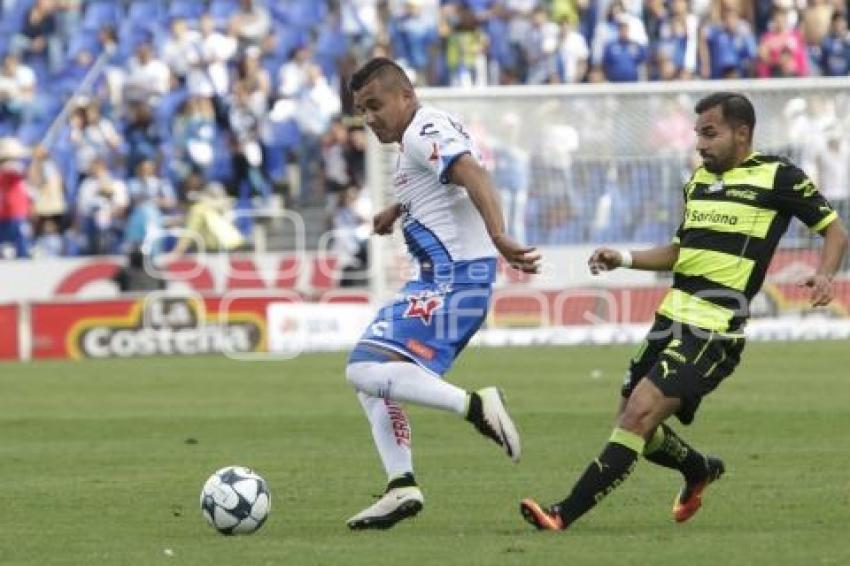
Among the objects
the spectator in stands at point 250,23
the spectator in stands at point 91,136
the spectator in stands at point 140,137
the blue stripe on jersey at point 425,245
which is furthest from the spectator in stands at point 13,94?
the blue stripe on jersey at point 425,245

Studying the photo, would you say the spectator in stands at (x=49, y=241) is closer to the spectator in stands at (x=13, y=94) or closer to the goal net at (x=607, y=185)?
the spectator in stands at (x=13, y=94)

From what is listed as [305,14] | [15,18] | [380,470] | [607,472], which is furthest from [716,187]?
[15,18]

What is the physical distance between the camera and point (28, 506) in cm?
1151

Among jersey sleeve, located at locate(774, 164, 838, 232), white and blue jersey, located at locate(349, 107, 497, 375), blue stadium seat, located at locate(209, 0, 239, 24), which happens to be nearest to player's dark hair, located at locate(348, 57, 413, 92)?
white and blue jersey, located at locate(349, 107, 497, 375)

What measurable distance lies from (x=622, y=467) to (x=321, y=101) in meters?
20.7

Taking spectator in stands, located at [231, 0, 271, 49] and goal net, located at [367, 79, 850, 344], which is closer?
goal net, located at [367, 79, 850, 344]

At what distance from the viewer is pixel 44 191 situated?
95.8 ft

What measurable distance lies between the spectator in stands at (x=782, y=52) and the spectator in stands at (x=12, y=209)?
10420mm

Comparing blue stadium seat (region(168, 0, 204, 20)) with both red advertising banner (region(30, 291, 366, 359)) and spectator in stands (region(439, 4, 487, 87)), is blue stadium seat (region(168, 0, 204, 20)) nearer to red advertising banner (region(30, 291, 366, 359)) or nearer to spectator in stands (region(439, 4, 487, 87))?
spectator in stands (region(439, 4, 487, 87))

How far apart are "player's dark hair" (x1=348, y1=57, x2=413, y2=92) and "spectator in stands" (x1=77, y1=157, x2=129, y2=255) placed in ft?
62.3

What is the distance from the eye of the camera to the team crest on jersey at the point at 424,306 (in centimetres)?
1027

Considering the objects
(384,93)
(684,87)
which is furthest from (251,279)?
(384,93)

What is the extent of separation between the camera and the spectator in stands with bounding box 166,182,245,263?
28.0 meters

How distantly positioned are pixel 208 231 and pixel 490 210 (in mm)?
18606
